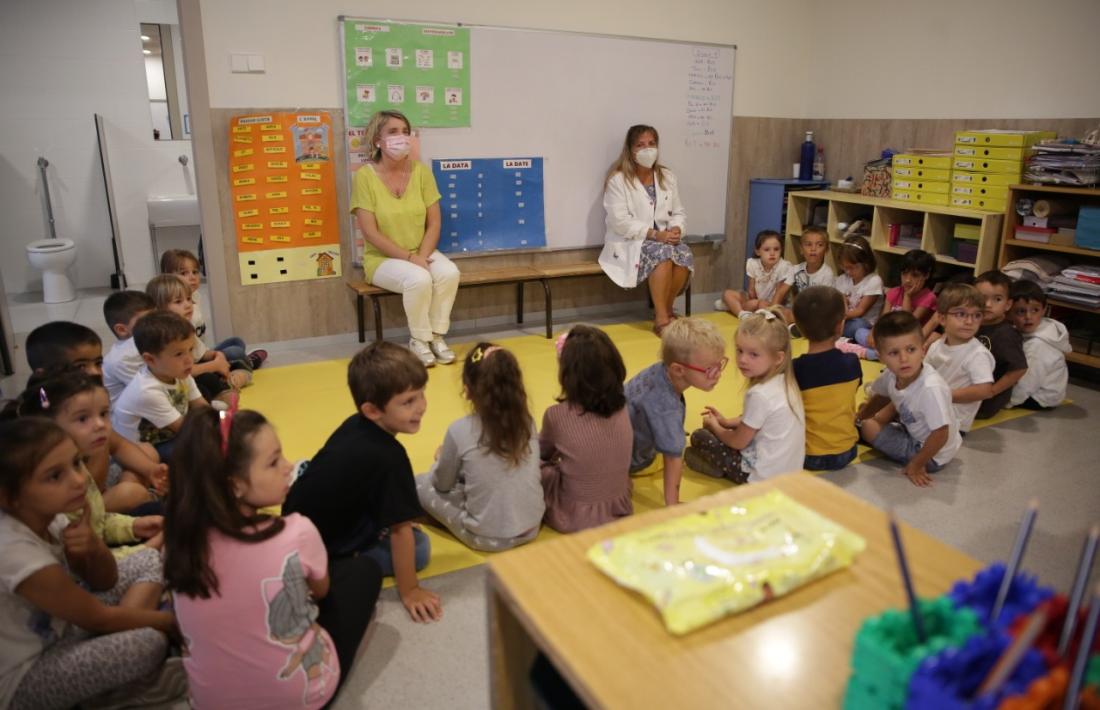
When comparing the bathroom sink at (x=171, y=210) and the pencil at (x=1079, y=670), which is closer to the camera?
the pencil at (x=1079, y=670)

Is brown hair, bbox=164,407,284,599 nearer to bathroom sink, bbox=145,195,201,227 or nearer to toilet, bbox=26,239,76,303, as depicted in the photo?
toilet, bbox=26,239,76,303

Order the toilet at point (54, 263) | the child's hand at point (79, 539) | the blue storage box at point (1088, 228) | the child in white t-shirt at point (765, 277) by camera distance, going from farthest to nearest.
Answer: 1. the toilet at point (54, 263)
2. the child in white t-shirt at point (765, 277)
3. the blue storage box at point (1088, 228)
4. the child's hand at point (79, 539)

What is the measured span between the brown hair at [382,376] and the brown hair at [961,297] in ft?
7.64

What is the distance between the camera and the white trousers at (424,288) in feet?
14.6

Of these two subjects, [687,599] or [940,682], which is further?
[687,599]

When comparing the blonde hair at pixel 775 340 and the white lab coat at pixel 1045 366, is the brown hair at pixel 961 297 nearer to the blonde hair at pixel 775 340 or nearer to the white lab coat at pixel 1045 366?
the white lab coat at pixel 1045 366

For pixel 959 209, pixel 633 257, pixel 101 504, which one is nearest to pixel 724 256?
pixel 633 257

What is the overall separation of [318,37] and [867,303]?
11.8 ft

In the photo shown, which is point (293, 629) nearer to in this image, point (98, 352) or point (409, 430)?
point (409, 430)

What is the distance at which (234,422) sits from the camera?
1.60m

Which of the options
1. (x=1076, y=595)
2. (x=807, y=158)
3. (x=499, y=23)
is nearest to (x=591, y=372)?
(x=1076, y=595)

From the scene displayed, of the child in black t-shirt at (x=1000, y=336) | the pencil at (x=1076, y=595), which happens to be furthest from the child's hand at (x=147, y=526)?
the child in black t-shirt at (x=1000, y=336)

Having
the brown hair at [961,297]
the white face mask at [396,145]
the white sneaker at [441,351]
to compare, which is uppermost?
the white face mask at [396,145]

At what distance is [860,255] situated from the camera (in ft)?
15.8
